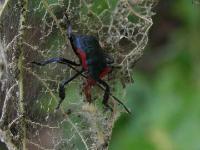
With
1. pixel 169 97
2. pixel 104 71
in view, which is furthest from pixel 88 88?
pixel 169 97

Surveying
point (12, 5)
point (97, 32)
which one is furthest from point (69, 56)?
point (12, 5)

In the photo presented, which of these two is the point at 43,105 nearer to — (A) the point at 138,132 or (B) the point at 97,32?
(B) the point at 97,32

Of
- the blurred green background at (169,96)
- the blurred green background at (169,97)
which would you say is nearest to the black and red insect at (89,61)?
the blurred green background at (169,97)

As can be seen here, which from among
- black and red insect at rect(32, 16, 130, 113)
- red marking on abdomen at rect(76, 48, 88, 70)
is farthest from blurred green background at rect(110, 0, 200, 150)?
red marking on abdomen at rect(76, 48, 88, 70)

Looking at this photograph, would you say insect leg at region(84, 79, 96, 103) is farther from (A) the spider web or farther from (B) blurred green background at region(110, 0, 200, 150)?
(B) blurred green background at region(110, 0, 200, 150)

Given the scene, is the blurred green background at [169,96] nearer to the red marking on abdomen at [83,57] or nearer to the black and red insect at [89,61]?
the black and red insect at [89,61]

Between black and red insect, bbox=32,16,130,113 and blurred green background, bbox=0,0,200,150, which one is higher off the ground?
black and red insect, bbox=32,16,130,113
